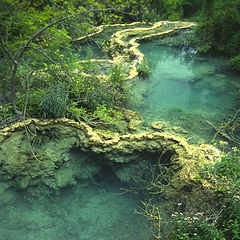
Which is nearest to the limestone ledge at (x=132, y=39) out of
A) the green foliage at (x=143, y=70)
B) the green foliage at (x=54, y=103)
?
the green foliage at (x=143, y=70)

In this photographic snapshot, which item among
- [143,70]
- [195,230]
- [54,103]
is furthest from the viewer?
[143,70]

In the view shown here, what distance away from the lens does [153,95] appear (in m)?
5.76

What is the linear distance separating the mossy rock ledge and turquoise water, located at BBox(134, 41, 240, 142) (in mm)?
751

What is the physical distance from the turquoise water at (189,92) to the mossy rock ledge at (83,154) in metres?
0.75

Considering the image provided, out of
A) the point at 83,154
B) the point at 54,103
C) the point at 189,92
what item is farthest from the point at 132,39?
the point at 83,154

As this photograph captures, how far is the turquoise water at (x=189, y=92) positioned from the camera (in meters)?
4.83

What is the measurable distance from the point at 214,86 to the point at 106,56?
4.13 meters

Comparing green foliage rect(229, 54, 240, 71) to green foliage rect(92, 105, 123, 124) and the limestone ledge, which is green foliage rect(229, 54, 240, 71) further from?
green foliage rect(92, 105, 123, 124)

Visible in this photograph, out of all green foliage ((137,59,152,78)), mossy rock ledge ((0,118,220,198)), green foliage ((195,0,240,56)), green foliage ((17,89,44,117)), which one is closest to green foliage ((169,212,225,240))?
mossy rock ledge ((0,118,220,198))

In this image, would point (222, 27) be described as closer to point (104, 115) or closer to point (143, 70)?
point (143, 70)

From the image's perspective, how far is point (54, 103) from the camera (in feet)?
13.4

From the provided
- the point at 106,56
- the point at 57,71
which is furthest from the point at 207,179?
the point at 106,56

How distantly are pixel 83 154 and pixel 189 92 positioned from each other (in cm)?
364

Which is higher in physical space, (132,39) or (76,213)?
(132,39)
